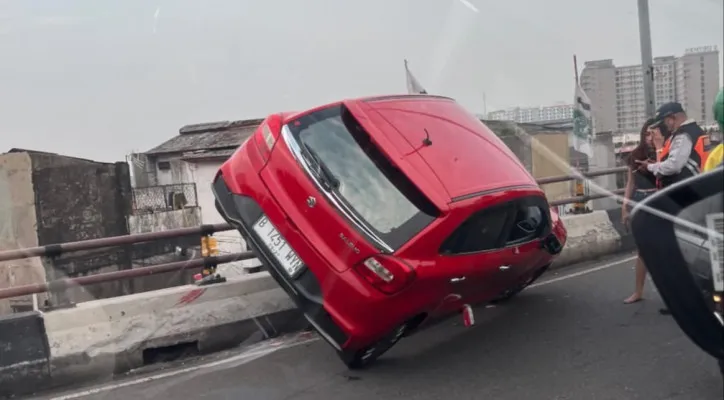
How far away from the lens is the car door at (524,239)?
4.85 meters

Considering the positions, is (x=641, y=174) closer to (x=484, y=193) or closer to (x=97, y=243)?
(x=484, y=193)

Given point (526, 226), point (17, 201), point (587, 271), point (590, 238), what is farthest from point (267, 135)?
point (17, 201)

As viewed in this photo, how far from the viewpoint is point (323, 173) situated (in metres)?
4.63

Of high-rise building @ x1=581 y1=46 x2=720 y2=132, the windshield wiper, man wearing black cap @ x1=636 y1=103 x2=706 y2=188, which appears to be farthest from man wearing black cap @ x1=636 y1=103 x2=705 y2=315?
the windshield wiper

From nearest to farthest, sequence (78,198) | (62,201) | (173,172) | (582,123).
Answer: (582,123) < (62,201) < (78,198) < (173,172)

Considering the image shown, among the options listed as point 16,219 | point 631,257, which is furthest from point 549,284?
point 16,219

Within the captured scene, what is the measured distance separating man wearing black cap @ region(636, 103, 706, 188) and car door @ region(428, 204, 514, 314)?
1342mm

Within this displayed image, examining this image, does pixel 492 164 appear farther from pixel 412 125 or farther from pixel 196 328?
pixel 196 328

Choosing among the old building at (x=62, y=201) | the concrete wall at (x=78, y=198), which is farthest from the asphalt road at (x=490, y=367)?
the concrete wall at (x=78, y=198)

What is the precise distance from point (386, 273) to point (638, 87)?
6.94 feet

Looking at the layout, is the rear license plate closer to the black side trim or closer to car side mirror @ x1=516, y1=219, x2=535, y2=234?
the black side trim

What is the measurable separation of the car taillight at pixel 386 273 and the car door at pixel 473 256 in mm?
241

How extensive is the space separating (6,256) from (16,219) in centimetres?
1429

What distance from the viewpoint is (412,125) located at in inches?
196
